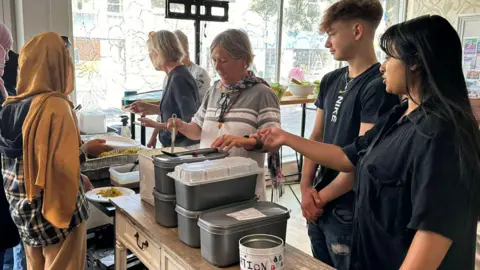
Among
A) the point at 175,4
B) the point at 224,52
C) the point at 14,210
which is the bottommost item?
the point at 14,210

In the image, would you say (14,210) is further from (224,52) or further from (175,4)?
(175,4)

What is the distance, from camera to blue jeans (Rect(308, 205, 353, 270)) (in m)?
1.44

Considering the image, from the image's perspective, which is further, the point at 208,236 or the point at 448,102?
the point at 208,236

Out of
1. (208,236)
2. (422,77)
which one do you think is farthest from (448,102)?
(208,236)

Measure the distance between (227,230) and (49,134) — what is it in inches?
34.8

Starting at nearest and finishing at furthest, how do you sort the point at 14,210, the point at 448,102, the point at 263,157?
the point at 448,102, the point at 14,210, the point at 263,157

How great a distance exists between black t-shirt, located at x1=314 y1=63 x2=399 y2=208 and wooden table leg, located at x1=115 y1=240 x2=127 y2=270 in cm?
76

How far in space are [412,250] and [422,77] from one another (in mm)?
393

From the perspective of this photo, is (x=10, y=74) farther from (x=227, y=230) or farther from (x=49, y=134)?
(x=227, y=230)

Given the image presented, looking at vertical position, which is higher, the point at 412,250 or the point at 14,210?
the point at 412,250

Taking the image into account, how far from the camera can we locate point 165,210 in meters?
1.33

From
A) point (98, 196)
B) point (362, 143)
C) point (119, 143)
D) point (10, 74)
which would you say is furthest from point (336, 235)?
point (10, 74)

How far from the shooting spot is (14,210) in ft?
5.48

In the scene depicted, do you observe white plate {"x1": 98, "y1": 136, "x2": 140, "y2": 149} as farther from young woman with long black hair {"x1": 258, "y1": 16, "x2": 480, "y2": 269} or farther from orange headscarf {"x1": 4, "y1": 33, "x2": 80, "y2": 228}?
young woman with long black hair {"x1": 258, "y1": 16, "x2": 480, "y2": 269}
